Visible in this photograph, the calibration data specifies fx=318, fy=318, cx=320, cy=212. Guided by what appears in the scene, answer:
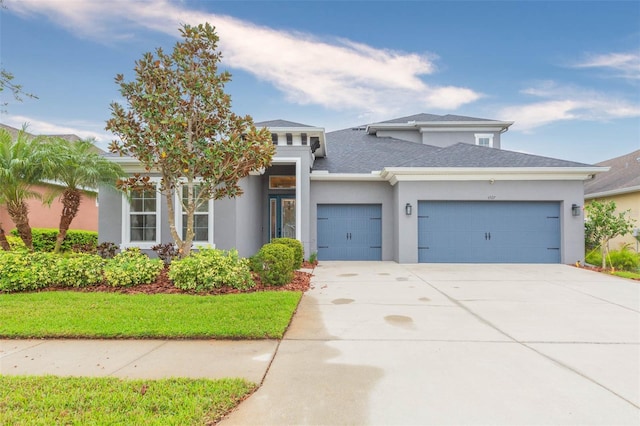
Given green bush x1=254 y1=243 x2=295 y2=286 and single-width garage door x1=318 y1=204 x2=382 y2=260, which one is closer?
green bush x1=254 y1=243 x2=295 y2=286

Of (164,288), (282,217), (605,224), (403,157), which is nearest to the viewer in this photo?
(164,288)

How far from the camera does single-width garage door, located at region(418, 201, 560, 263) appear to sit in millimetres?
11484

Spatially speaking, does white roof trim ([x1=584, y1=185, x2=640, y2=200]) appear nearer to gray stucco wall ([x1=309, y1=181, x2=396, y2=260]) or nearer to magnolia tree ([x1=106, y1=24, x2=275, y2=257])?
gray stucco wall ([x1=309, y1=181, x2=396, y2=260])

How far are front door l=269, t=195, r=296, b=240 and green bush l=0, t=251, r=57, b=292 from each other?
7.51 meters

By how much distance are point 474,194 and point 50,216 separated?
735 inches

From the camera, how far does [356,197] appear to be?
12.4 m

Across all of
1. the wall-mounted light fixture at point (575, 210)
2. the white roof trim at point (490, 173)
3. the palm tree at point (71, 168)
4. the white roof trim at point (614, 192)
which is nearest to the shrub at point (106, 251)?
the palm tree at point (71, 168)

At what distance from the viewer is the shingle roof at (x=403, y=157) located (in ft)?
37.7

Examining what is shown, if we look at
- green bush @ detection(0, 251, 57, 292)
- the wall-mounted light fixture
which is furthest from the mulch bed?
the wall-mounted light fixture

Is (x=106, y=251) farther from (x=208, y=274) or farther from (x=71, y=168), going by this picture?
(x=208, y=274)

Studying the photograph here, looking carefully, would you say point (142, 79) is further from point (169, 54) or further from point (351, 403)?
point (351, 403)

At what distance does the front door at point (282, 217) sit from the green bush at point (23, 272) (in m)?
7.51

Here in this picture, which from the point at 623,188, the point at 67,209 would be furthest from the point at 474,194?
the point at 67,209

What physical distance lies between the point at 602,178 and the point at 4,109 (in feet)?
81.9
